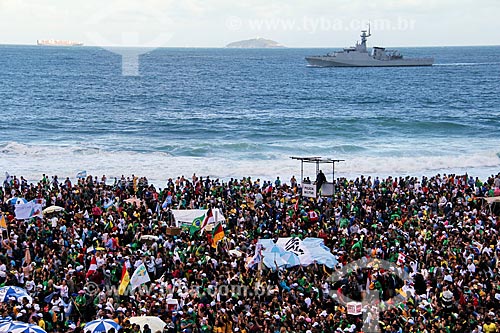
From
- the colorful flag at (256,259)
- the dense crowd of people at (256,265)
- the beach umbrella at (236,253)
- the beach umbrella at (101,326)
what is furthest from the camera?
the beach umbrella at (236,253)

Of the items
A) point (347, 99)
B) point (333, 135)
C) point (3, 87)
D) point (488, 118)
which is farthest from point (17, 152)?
point (3, 87)

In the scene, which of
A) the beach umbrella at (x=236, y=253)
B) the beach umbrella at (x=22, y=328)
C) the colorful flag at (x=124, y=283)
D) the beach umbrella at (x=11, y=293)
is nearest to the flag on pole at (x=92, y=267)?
the colorful flag at (x=124, y=283)

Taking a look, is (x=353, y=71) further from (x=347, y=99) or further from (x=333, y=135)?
(x=333, y=135)

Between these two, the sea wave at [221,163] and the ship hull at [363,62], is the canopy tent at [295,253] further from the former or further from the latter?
the ship hull at [363,62]

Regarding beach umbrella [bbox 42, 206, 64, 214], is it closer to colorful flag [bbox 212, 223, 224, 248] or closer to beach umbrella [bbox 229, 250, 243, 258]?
colorful flag [bbox 212, 223, 224, 248]

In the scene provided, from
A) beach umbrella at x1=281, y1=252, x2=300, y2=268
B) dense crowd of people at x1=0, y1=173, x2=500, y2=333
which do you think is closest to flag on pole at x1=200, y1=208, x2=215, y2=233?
dense crowd of people at x1=0, y1=173, x2=500, y2=333

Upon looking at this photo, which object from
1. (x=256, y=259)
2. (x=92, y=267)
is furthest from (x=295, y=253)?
(x=92, y=267)
